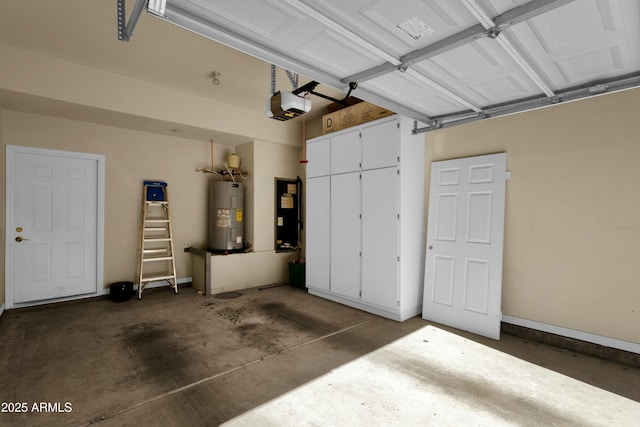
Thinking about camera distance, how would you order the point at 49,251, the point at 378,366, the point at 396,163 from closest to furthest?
the point at 378,366 < the point at 396,163 < the point at 49,251

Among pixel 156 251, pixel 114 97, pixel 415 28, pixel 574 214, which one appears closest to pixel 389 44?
pixel 415 28

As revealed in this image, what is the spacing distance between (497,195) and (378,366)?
230 centimetres

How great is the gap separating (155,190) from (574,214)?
227 inches

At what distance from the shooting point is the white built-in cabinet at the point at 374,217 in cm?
384

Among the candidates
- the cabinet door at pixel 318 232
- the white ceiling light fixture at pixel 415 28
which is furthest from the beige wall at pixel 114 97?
the white ceiling light fixture at pixel 415 28

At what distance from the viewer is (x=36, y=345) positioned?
10.1 ft

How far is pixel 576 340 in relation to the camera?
118 inches

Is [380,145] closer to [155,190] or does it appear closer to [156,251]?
[155,190]

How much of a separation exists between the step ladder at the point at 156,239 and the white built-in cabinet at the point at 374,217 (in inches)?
107

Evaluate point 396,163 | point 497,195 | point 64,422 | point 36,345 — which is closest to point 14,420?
point 64,422

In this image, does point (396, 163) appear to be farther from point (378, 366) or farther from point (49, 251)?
point (49, 251)

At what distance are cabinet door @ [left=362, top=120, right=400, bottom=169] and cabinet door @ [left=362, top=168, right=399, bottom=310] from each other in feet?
0.35

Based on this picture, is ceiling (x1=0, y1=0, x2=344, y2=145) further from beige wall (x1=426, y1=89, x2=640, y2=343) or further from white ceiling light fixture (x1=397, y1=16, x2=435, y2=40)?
beige wall (x1=426, y1=89, x2=640, y2=343)

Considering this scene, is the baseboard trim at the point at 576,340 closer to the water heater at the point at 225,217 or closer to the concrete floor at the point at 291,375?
the concrete floor at the point at 291,375
